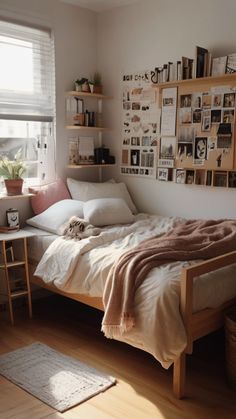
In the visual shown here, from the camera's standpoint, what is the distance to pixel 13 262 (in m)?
3.29

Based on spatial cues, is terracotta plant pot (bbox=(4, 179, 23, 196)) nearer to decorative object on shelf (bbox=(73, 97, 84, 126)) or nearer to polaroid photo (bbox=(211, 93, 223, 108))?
decorative object on shelf (bbox=(73, 97, 84, 126))

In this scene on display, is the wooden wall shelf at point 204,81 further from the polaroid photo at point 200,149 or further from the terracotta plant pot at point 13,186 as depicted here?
the terracotta plant pot at point 13,186

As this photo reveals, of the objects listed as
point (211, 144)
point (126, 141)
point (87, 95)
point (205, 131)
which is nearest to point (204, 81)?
point (205, 131)

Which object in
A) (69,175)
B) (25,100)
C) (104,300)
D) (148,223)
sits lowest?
(104,300)

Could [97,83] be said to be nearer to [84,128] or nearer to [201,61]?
[84,128]

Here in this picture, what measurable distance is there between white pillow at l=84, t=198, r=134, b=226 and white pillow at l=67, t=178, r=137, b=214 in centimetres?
26

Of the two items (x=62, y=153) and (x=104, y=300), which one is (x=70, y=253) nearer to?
(x=104, y=300)

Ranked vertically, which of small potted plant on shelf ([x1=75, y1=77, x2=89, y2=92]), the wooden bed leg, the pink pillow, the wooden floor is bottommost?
the wooden floor

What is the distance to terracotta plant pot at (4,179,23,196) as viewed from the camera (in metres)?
3.40

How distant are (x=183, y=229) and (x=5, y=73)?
1.86 meters

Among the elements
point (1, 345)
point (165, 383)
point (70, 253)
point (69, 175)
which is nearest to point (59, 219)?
point (70, 253)

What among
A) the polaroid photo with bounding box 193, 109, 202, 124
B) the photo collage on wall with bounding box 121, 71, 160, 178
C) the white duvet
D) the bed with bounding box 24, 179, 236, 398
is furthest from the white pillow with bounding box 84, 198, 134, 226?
the polaroid photo with bounding box 193, 109, 202, 124

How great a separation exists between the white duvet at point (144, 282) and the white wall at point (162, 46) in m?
0.42

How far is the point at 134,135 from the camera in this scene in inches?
155
